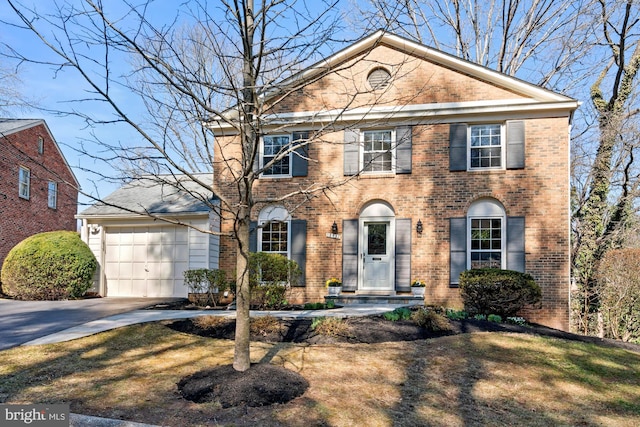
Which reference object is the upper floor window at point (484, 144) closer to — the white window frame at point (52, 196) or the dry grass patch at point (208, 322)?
the dry grass patch at point (208, 322)

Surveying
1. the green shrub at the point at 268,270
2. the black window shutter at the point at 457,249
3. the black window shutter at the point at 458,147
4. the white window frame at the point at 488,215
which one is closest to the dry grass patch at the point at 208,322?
the green shrub at the point at 268,270

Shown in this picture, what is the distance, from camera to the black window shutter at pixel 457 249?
11.0m

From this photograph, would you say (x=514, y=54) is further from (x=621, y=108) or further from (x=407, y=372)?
(x=407, y=372)

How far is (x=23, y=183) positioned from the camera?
59.4 ft

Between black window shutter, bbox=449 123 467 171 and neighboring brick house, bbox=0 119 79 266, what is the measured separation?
12322 mm

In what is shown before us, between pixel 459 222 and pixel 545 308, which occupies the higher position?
pixel 459 222

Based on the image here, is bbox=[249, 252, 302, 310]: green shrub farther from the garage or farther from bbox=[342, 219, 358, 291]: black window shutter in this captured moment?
the garage

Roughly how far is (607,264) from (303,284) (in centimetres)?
767

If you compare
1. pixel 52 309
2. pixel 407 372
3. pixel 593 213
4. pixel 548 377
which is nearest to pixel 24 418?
pixel 407 372

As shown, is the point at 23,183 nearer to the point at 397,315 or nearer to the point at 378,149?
the point at 378,149

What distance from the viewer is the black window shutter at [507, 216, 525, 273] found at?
10.7 metres

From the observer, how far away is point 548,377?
564cm

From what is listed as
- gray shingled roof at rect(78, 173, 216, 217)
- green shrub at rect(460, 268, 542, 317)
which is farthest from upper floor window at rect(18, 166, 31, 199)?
green shrub at rect(460, 268, 542, 317)

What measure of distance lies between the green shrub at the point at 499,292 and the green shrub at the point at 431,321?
201 cm
